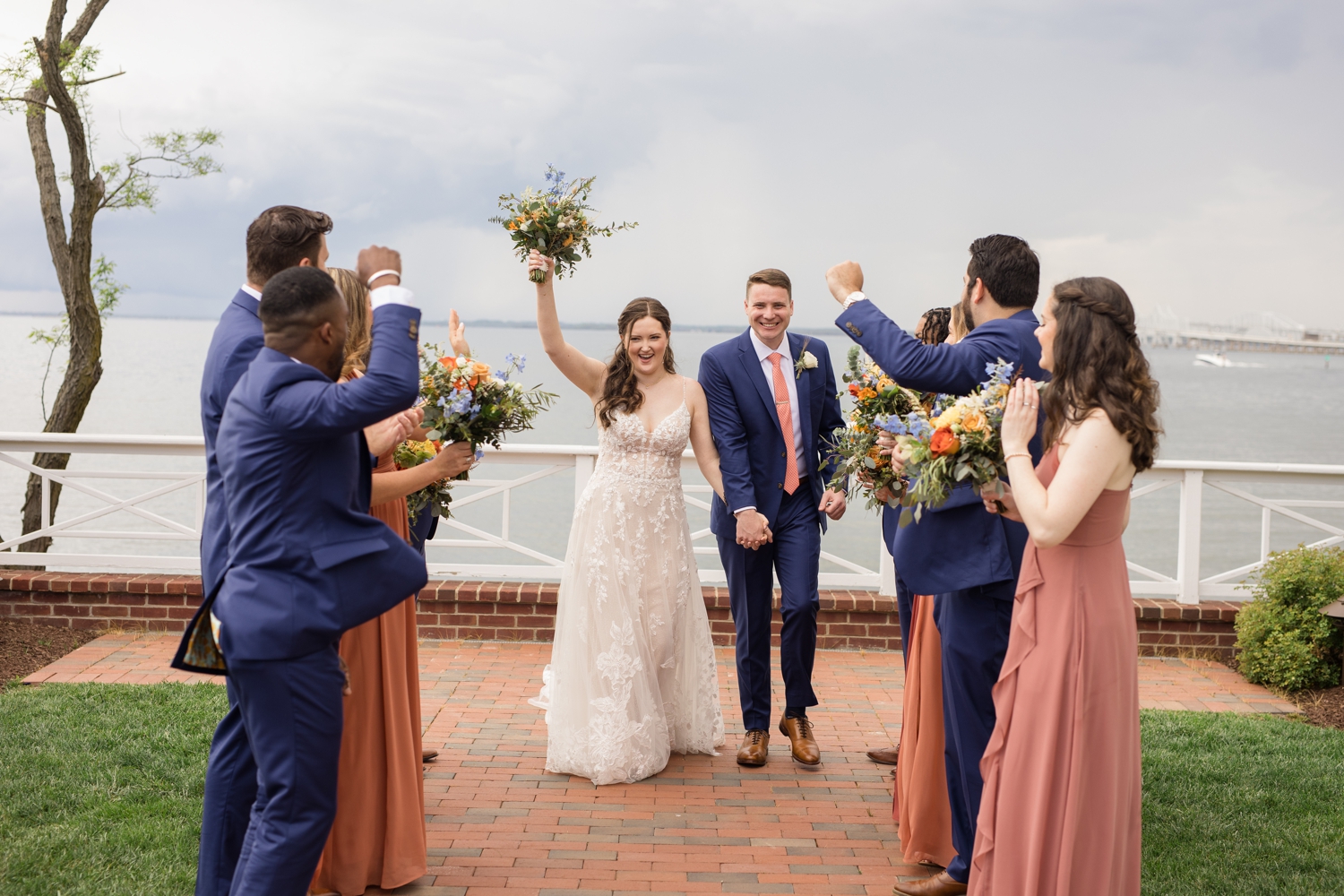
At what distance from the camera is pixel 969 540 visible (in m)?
3.79

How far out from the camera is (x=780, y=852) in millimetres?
4434

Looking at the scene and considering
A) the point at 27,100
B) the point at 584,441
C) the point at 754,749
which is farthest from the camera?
the point at 584,441

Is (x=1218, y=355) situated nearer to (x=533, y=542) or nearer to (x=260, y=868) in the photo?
(x=533, y=542)

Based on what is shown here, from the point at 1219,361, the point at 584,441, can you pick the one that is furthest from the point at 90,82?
the point at 1219,361

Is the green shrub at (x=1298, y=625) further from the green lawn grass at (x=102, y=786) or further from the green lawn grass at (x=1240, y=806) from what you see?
the green lawn grass at (x=102, y=786)

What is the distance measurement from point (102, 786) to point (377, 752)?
1.79 metres

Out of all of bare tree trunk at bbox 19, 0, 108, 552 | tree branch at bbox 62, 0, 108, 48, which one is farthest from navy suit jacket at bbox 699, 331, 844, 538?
tree branch at bbox 62, 0, 108, 48

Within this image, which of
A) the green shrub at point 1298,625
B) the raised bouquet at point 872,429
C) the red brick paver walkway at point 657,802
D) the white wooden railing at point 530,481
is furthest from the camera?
the white wooden railing at point 530,481

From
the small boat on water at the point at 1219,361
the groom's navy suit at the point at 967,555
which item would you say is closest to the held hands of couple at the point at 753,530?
the groom's navy suit at the point at 967,555

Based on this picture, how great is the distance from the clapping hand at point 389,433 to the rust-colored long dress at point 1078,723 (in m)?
2.24

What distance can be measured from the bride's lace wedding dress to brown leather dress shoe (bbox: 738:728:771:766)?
28 centimetres

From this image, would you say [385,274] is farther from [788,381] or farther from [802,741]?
[802,741]

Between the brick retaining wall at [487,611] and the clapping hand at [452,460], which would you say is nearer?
the clapping hand at [452,460]

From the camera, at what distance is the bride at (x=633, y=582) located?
17.2 ft
